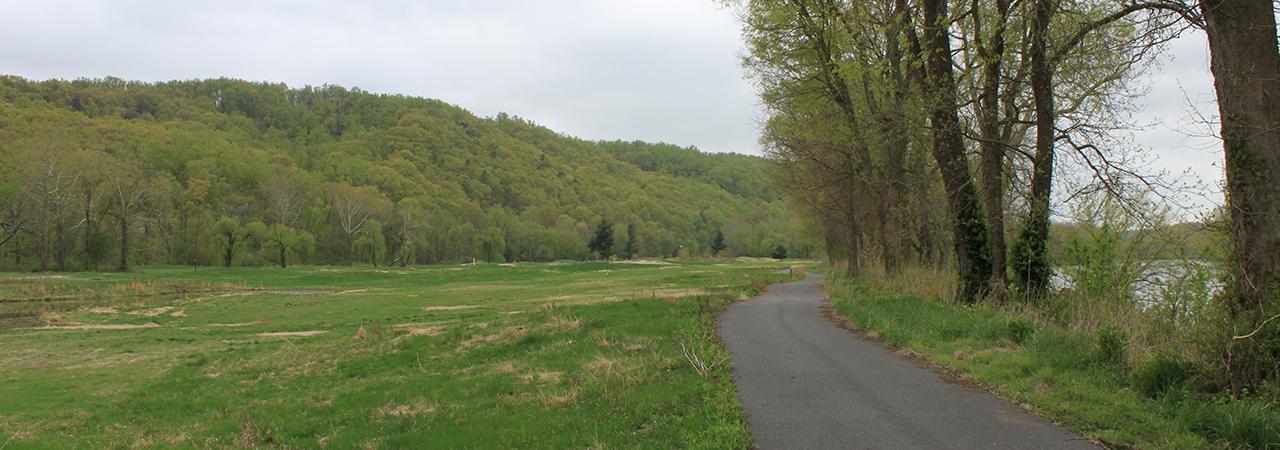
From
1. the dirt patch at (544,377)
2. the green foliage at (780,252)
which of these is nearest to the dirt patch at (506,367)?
the dirt patch at (544,377)

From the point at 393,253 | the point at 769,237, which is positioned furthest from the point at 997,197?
the point at 769,237

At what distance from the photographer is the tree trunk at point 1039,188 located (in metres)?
14.5

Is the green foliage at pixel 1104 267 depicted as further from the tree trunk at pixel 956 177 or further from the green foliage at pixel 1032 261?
the tree trunk at pixel 956 177

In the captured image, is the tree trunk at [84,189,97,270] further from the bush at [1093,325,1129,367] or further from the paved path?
the bush at [1093,325,1129,367]

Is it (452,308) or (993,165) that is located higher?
(993,165)

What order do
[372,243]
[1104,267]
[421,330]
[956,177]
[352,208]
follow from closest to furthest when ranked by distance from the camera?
1. [1104,267]
2. [956,177]
3. [421,330]
4. [372,243]
5. [352,208]

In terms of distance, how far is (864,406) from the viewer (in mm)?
7820

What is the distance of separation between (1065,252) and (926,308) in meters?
3.08

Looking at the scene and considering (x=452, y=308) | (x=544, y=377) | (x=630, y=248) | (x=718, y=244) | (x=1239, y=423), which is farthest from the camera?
(x=718, y=244)

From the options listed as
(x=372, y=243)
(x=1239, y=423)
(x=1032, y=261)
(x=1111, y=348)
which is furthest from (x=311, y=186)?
(x=1239, y=423)

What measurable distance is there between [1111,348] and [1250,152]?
9.12 feet

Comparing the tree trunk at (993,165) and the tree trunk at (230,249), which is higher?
the tree trunk at (993,165)

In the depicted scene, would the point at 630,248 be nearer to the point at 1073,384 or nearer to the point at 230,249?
the point at 230,249

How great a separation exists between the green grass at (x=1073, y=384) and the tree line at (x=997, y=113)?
0.90 m
